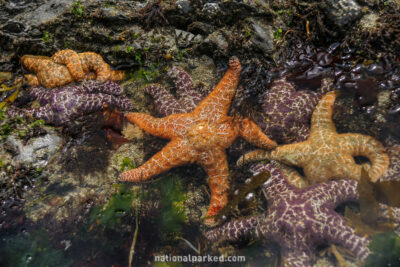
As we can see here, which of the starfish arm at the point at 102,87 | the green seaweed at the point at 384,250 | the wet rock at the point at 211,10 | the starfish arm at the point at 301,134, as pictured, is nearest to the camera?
the green seaweed at the point at 384,250

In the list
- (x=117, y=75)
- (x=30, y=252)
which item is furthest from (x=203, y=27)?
(x=30, y=252)

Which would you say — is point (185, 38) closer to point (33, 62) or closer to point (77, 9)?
point (77, 9)

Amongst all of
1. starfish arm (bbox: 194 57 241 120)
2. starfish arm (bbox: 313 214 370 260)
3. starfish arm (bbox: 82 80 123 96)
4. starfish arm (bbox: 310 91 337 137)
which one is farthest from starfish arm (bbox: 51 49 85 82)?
starfish arm (bbox: 313 214 370 260)

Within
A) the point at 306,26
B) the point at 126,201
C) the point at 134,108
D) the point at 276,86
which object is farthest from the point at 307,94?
the point at 126,201

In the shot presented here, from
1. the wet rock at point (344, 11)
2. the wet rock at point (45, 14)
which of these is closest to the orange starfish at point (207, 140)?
the wet rock at point (344, 11)

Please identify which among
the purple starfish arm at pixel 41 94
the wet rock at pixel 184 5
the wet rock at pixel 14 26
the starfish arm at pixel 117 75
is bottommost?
the purple starfish arm at pixel 41 94

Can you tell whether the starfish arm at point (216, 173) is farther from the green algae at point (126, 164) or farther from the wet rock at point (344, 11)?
the wet rock at point (344, 11)

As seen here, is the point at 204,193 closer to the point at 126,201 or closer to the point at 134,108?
the point at 126,201
